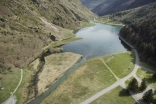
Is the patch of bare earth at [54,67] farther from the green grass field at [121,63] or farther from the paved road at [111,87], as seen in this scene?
the green grass field at [121,63]

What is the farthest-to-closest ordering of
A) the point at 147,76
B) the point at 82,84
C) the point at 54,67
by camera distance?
the point at 54,67 → the point at 147,76 → the point at 82,84

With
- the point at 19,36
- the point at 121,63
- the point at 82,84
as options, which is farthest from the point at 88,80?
the point at 19,36

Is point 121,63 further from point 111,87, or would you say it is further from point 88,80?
point 88,80

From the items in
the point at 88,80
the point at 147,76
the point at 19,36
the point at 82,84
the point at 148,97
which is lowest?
the point at 147,76

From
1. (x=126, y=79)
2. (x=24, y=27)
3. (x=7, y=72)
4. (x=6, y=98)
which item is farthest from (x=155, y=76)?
(x=24, y=27)

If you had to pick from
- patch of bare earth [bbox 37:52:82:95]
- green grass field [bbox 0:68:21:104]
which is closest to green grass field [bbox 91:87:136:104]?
patch of bare earth [bbox 37:52:82:95]

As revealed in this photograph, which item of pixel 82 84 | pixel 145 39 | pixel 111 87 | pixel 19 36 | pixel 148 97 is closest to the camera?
pixel 148 97

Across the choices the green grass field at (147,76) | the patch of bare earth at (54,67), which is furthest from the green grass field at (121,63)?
the patch of bare earth at (54,67)

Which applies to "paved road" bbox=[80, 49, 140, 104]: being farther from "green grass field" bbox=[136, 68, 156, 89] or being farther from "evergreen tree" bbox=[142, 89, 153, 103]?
"evergreen tree" bbox=[142, 89, 153, 103]

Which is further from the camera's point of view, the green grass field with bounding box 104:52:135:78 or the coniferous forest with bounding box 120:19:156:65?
the coniferous forest with bounding box 120:19:156:65
